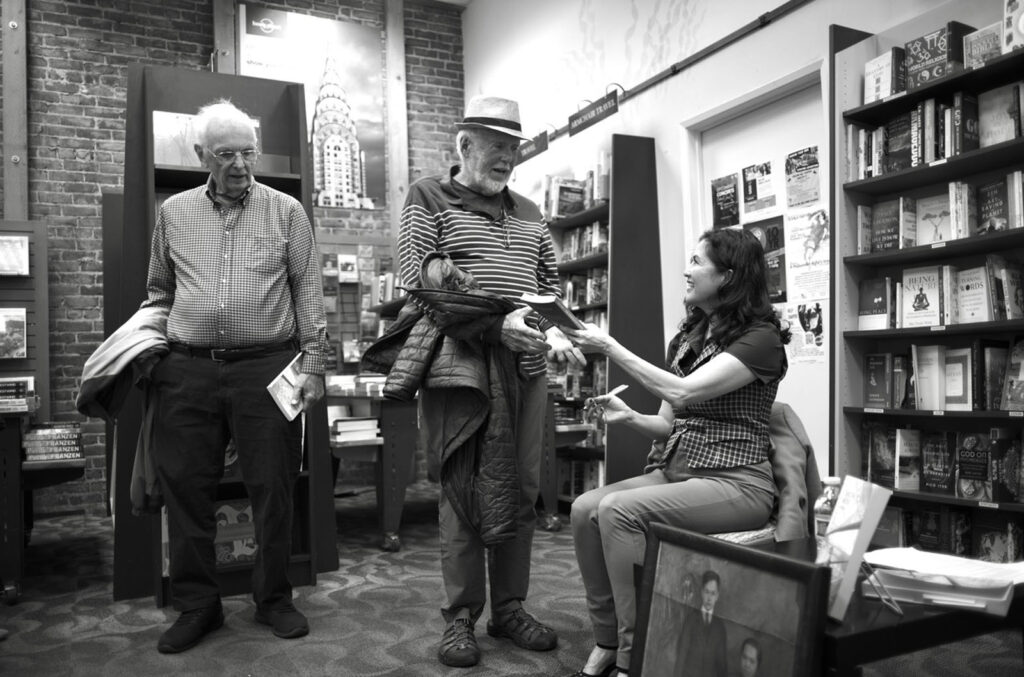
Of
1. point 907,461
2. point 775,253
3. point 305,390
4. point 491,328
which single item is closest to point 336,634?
point 305,390

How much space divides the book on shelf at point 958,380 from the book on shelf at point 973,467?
0.12 meters

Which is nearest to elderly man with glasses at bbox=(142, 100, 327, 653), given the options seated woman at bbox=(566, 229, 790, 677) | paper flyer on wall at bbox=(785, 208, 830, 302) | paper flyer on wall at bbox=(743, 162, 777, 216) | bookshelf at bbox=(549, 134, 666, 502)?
seated woman at bbox=(566, 229, 790, 677)

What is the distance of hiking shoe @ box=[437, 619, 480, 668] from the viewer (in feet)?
7.60

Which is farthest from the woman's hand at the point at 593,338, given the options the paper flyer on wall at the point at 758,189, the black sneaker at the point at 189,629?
the paper flyer on wall at the point at 758,189

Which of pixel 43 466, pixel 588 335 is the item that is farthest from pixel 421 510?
pixel 588 335

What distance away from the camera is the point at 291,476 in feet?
9.03

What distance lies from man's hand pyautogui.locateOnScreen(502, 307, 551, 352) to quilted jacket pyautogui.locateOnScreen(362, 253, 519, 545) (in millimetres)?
32

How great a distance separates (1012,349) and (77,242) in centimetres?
585

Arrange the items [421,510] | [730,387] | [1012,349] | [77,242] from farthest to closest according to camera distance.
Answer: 1. [77,242]
2. [421,510]
3. [1012,349]
4. [730,387]

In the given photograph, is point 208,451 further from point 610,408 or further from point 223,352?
point 610,408

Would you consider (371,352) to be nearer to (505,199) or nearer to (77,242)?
(505,199)

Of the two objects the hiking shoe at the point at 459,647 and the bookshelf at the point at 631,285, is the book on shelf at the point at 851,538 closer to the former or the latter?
the hiking shoe at the point at 459,647

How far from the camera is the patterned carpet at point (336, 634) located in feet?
7.71

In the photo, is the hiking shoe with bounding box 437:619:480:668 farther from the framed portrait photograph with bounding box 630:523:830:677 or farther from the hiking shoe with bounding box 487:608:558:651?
the framed portrait photograph with bounding box 630:523:830:677
